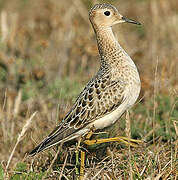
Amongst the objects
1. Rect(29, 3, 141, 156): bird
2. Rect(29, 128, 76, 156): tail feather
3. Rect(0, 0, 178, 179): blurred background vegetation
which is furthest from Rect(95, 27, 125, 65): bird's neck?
Rect(29, 128, 76, 156): tail feather

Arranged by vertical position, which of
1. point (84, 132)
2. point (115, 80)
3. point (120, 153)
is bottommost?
point (120, 153)

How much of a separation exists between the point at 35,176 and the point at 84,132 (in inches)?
23.2

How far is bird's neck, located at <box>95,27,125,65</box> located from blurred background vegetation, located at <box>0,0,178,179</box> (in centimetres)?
44

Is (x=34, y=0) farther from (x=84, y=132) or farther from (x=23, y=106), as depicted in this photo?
(x=84, y=132)

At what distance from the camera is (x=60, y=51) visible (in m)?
6.98

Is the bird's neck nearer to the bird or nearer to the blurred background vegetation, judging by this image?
the bird

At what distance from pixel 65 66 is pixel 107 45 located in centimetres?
276

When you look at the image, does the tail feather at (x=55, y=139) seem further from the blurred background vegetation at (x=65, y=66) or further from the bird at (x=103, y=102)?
the blurred background vegetation at (x=65, y=66)

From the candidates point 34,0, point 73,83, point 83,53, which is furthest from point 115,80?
point 34,0

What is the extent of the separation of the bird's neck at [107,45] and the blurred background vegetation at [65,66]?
1.46ft

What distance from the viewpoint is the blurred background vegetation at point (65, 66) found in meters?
4.75

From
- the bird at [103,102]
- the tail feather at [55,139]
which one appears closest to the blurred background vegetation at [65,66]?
the bird at [103,102]

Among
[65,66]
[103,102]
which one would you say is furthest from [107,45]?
[65,66]

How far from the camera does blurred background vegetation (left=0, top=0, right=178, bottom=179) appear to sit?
187 inches
